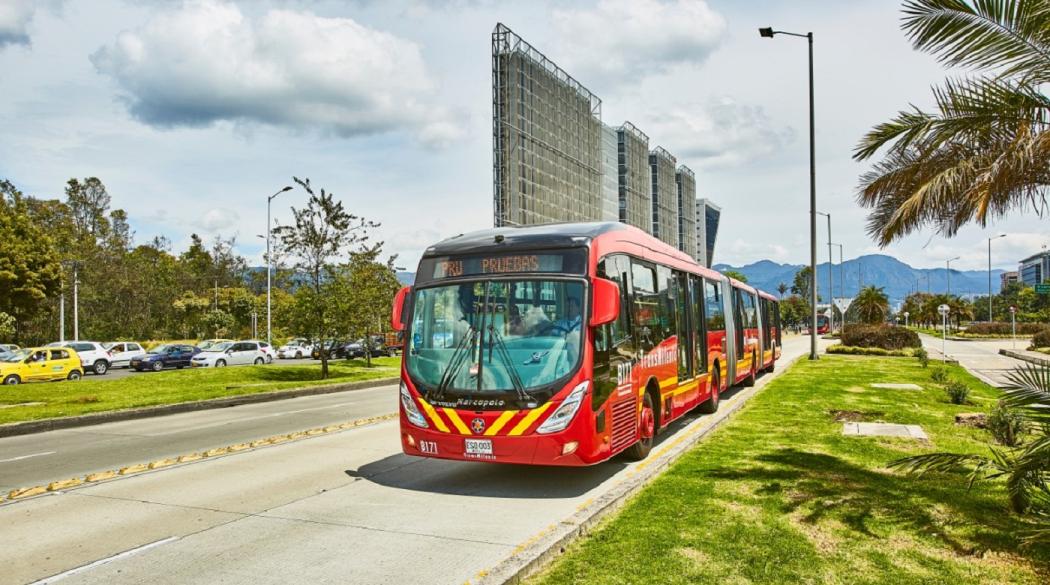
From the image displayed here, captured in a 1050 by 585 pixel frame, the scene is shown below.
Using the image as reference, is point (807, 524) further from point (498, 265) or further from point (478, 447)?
point (498, 265)

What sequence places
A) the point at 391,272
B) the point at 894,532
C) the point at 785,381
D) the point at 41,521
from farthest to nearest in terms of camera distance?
the point at 391,272
the point at 785,381
the point at 41,521
the point at 894,532

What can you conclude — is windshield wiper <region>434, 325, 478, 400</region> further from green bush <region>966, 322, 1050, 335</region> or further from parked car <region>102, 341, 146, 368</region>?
green bush <region>966, 322, 1050, 335</region>

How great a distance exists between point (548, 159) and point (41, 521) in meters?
114

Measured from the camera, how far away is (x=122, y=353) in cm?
Result: 4525

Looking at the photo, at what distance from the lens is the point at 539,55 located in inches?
4599

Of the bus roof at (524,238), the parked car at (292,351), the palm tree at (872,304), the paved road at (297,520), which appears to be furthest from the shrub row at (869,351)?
the parked car at (292,351)

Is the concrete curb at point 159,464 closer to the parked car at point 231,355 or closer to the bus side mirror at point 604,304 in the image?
the bus side mirror at point 604,304

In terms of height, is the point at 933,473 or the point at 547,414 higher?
the point at 547,414

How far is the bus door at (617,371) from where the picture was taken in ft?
28.5

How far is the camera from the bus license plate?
8.42 meters

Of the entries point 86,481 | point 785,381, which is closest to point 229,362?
point 785,381

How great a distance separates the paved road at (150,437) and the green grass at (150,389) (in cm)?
159

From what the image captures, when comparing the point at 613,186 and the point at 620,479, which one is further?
the point at 613,186

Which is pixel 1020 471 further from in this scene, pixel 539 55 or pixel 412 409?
pixel 539 55
